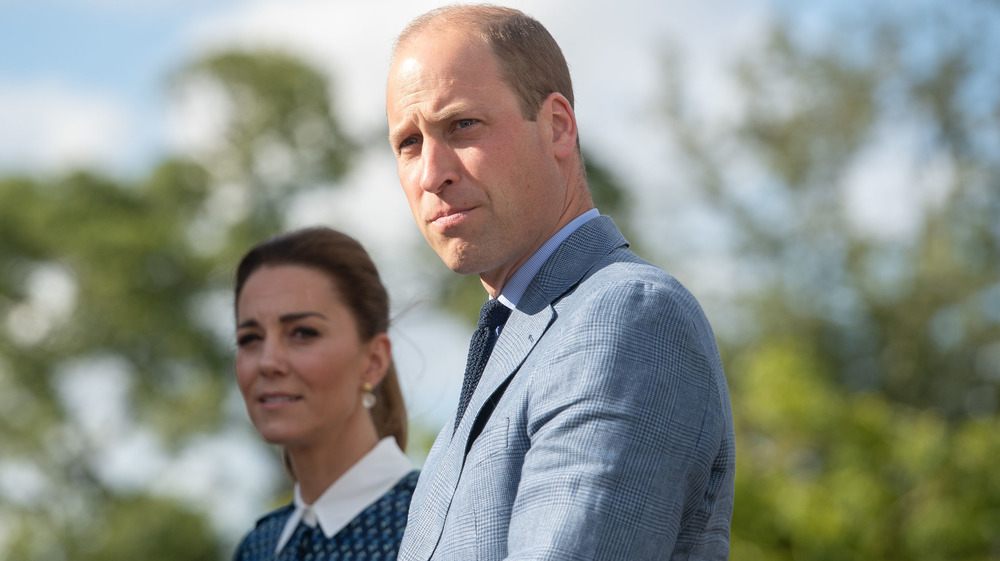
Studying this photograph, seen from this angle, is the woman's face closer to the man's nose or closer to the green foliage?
the man's nose

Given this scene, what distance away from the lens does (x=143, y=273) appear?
21.9 m

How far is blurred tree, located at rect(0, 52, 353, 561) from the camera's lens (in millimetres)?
20938

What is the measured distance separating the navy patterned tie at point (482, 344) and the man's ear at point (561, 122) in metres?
0.28

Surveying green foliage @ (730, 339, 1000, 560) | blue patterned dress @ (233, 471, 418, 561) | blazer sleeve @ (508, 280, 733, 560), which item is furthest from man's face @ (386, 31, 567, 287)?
green foliage @ (730, 339, 1000, 560)

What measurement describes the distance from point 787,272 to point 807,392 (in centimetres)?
1170

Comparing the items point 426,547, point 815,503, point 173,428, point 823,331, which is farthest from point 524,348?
point 823,331

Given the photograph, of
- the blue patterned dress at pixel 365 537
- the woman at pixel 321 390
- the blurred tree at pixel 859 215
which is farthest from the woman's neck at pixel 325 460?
the blurred tree at pixel 859 215

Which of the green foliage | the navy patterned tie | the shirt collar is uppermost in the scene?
the shirt collar

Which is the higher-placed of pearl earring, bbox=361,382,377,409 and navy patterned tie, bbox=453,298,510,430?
pearl earring, bbox=361,382,377,409

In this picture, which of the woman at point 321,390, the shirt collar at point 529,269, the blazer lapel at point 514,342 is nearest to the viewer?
the blazer lapel at point 514,342

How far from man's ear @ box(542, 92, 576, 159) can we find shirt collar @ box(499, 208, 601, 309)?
0.42 feet

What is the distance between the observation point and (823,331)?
72.8ft

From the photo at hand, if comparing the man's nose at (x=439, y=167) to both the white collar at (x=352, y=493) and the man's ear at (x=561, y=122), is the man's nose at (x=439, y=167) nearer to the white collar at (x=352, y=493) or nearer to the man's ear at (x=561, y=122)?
the man's ear at (x=561, y=122)

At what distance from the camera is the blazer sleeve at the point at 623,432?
1.54 metres
